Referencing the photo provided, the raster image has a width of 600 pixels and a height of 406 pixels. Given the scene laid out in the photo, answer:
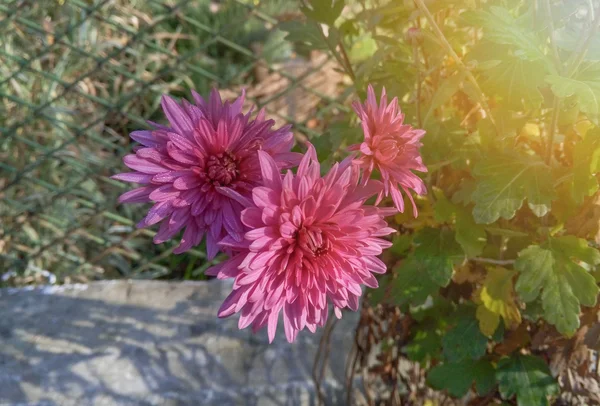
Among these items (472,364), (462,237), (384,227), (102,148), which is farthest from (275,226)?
(102,148)

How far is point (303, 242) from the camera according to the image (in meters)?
0.70

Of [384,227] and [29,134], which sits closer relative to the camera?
[384,227]

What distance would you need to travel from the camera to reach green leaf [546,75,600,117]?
0.75 meters

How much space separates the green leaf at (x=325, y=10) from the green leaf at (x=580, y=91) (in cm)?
45

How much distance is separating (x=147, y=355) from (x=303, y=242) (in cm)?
115

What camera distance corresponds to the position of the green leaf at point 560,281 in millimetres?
930

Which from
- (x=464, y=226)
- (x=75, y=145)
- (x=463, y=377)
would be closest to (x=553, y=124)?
(x=464, y=226)

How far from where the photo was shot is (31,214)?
215 centimetres

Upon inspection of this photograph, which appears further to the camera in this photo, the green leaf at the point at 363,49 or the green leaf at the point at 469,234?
the green leaf at the point at 363,49

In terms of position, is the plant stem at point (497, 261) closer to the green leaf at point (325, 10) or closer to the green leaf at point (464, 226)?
the green leaf at point (464, 226)

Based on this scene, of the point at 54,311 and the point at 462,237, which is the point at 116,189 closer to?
the point at 54,311

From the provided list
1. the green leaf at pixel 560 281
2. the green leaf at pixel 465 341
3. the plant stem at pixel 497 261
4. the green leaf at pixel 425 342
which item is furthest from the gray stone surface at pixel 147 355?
the green leaf at pixel 560 281

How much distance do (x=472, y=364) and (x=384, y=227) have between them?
0.59m

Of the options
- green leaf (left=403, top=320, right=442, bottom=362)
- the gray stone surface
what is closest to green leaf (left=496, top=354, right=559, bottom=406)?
green leaf (left=403, top=320, right=442, bottom=362)
